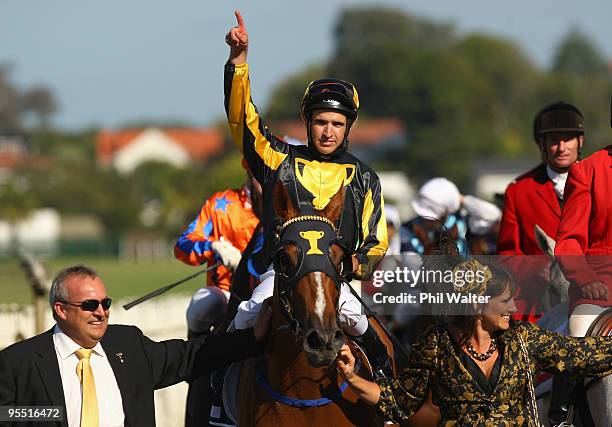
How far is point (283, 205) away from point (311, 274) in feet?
1.33

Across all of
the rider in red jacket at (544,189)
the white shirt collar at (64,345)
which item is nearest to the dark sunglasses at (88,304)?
the white shirt collar at (64,345)

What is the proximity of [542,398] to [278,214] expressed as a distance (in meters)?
2.25

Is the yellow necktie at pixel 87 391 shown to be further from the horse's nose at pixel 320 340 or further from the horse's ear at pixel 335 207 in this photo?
the horse's ear at pixel 335 207

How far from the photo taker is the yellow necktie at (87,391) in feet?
17.4

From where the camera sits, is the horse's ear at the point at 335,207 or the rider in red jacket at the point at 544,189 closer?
the horse's ear at the point at 335,207

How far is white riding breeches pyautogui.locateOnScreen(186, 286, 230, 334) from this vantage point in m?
7.85

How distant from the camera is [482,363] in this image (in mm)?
5125

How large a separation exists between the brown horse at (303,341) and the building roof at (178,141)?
116783 mm

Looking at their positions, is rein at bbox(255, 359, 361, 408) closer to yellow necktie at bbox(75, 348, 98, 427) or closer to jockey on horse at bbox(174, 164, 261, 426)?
yellow necktie at bbox(75, 348, 98, 427)

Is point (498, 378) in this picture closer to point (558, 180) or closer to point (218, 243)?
point (218, 243)

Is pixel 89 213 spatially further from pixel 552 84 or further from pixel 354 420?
Answer: pixel 354 420

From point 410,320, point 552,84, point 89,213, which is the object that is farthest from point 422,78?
point 410,320

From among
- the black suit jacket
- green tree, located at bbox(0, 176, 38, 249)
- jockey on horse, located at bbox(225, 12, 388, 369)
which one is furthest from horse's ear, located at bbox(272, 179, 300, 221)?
green tree, located at bbox(0, 176, 38, 249)

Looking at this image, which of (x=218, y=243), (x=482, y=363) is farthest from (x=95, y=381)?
(x=218, y=243)
